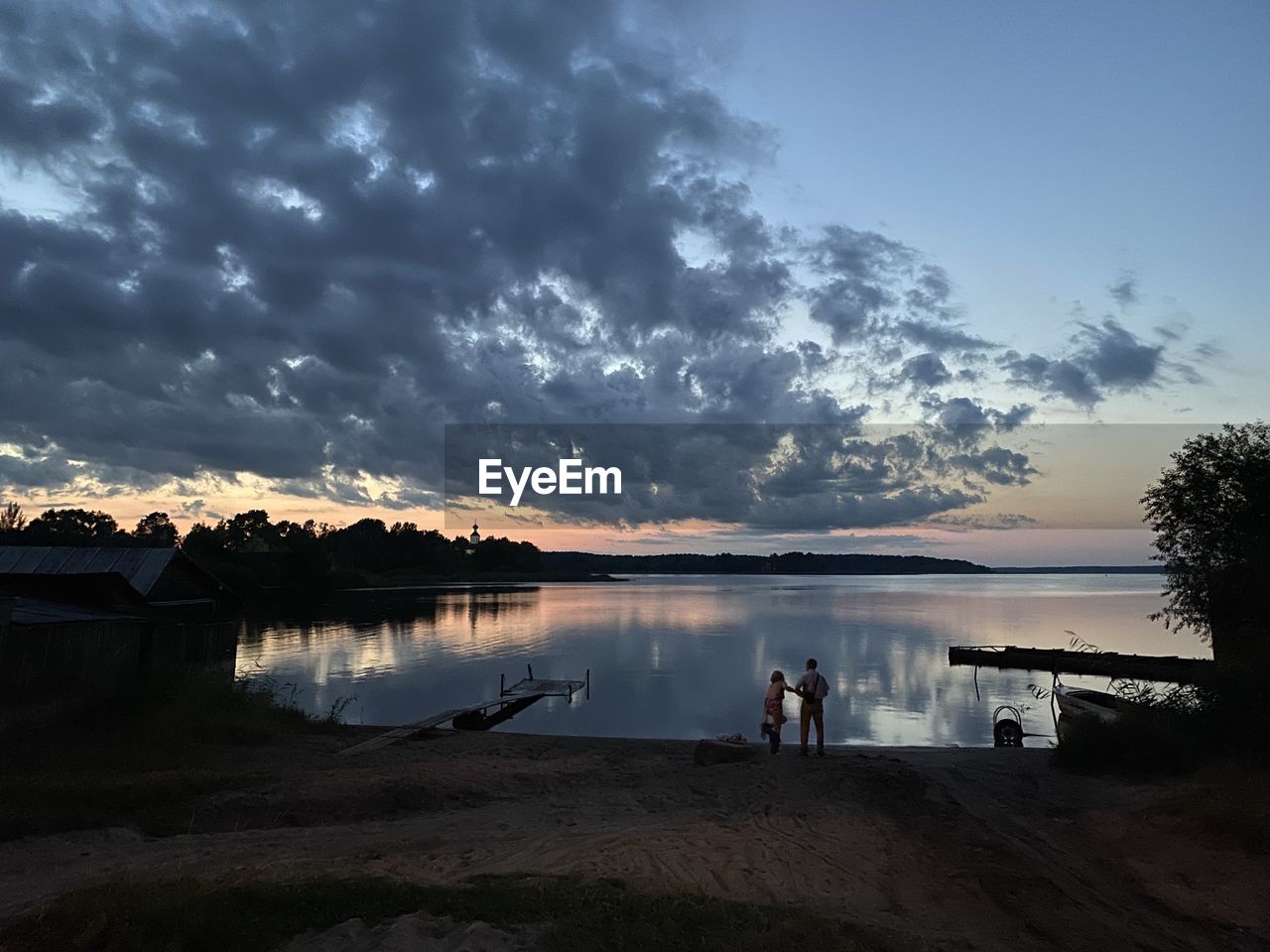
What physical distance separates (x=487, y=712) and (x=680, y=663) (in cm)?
1998

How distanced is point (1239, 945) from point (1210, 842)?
3.13 metres

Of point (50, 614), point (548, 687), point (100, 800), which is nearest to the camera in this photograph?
point (100, 800)

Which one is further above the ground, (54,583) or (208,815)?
(54,583)

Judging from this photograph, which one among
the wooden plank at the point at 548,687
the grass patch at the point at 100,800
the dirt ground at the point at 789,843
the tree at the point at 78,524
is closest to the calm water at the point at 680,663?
the wooden plank at the point at 548,687

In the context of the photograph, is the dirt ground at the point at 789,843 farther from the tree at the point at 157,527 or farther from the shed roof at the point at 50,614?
the tree at the point at 157,527

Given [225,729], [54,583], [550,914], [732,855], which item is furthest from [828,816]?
[54,583]

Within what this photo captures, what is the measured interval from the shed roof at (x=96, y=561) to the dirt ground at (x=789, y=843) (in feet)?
34.7

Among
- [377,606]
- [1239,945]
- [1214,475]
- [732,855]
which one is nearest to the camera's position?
[1239,945]

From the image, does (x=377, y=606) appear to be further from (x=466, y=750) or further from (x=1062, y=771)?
(x=1062, y=771)

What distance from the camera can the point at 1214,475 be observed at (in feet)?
91.5

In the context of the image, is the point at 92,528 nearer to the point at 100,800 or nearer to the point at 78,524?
the point at 78,524

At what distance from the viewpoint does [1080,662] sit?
151 feet

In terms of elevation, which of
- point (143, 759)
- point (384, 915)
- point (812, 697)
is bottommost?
point (143, 759)

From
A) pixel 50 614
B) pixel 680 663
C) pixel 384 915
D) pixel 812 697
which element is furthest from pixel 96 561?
pixel 680 663
